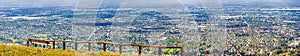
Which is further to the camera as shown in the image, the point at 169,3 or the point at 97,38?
the point at 97,38

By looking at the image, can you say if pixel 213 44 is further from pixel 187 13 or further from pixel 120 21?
pixel 120 21

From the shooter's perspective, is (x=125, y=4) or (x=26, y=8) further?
(x=26, y=8)

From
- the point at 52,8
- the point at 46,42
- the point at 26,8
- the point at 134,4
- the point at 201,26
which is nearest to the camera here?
the point at 134,4

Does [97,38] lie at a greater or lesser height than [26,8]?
greater

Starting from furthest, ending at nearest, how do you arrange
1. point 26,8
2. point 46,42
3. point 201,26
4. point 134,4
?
1. point 26,8
2. point 46,42
3. point 201,26
4. point 134,4

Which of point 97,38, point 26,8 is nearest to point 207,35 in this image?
point 97,38

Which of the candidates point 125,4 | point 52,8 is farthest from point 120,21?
point 52,8

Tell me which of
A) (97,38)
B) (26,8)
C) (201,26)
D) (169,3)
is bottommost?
(26,8)

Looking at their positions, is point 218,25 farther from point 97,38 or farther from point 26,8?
point 26,8

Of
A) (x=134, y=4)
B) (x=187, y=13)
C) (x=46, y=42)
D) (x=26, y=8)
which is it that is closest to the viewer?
(x=134, y=4)
